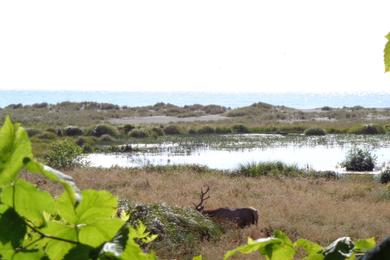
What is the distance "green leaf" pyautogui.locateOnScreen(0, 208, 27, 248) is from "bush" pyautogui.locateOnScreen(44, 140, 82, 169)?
2400 cm

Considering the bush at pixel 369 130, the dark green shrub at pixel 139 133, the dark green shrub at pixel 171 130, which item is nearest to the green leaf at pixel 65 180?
the dark green shrub at pixel 139 133

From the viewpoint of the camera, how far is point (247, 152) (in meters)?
36.8

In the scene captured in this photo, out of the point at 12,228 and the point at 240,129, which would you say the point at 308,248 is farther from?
the point at 240,129

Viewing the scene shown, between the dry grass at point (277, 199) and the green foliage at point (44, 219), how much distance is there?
9.78 meters

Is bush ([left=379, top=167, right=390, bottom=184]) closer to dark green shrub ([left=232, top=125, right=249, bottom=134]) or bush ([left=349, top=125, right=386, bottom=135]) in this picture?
bush ([left=349, top=125, right=386, bottom=135])

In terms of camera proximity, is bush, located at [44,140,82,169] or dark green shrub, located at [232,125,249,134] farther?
dark green shrub, located at [232,125,249,134]

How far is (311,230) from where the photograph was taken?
42.5 feet

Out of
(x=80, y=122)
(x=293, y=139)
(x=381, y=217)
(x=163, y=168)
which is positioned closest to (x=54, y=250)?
(x=381, y=217)

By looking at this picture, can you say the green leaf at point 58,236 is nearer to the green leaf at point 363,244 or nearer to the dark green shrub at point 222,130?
the green leaf at point 363,244

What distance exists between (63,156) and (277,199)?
1128 centimetres

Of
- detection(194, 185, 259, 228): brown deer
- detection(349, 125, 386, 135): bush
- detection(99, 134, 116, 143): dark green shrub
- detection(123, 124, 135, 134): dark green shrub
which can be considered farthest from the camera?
detection(123, 124, 135, 134): dark green shrub

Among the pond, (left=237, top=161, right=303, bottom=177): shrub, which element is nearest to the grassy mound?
(left=237, top=161, right=303, bottom=177): shrub

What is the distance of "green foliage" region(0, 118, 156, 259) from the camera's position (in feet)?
2.30

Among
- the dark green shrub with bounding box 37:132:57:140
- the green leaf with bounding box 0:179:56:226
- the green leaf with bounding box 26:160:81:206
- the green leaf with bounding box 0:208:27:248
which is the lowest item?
the dark green shrub with bounding box 37:132:57:140
